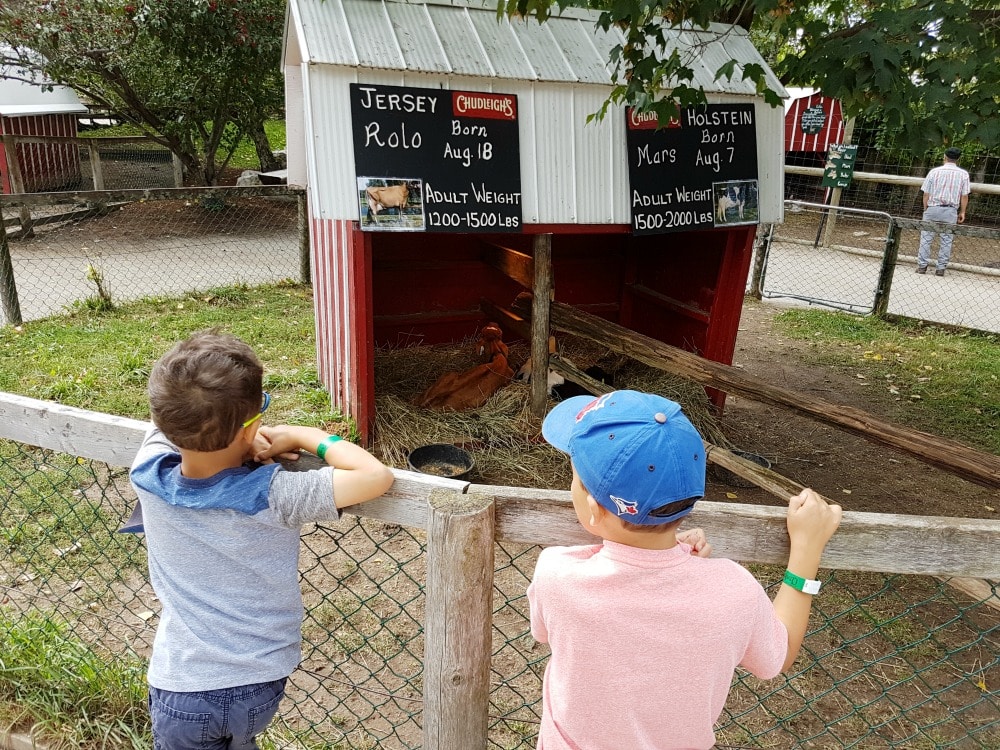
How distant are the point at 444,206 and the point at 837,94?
2.03 meters

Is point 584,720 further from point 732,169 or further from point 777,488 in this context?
point 732,169

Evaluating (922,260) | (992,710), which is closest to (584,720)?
(992,710)

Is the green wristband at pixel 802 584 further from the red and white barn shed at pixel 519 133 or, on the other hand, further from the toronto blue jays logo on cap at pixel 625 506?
the red and white barn shed at pixel 519 133

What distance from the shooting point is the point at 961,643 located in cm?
342

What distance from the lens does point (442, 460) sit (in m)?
4.59

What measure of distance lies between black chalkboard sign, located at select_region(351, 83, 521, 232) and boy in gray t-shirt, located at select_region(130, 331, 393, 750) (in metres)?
2.54

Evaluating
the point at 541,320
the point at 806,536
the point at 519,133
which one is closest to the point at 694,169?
the point at 519,133

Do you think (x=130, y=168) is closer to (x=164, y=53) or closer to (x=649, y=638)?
(x=164, y=53)

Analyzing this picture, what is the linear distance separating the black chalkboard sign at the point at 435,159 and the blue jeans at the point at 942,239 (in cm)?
831

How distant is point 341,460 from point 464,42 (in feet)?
10.9

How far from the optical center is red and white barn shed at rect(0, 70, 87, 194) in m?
12.5

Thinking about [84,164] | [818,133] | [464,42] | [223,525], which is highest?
[818,133]

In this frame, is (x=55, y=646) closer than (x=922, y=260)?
Yes

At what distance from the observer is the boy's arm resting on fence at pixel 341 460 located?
1.53 metres
